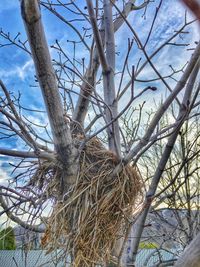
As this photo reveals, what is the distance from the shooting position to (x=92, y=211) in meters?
1.04

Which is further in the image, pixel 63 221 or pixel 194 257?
pixel 63 221

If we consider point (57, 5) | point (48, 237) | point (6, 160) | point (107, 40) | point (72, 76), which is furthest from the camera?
point (57, 5)

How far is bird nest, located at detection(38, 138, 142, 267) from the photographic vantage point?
101 centimetres

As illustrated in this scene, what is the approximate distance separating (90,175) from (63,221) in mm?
162

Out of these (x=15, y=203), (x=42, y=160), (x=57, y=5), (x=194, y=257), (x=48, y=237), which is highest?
(x=57, y=5)

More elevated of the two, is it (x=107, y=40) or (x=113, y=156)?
(x=107, y=40)

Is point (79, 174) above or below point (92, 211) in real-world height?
above

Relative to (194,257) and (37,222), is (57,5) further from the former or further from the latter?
(194,257)

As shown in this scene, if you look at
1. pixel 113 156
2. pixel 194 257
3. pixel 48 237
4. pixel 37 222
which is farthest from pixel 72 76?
pixel 194 257

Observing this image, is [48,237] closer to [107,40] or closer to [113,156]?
[113,156]

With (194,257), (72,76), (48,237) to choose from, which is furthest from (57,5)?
(194,257)

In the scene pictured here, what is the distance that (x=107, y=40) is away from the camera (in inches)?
59.5

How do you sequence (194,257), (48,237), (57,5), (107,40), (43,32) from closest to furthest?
1. (194,257)
2. (43,32)
3. (48,237)
4. (107,40)
5. (57,5)

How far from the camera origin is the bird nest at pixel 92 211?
3.33 feet
